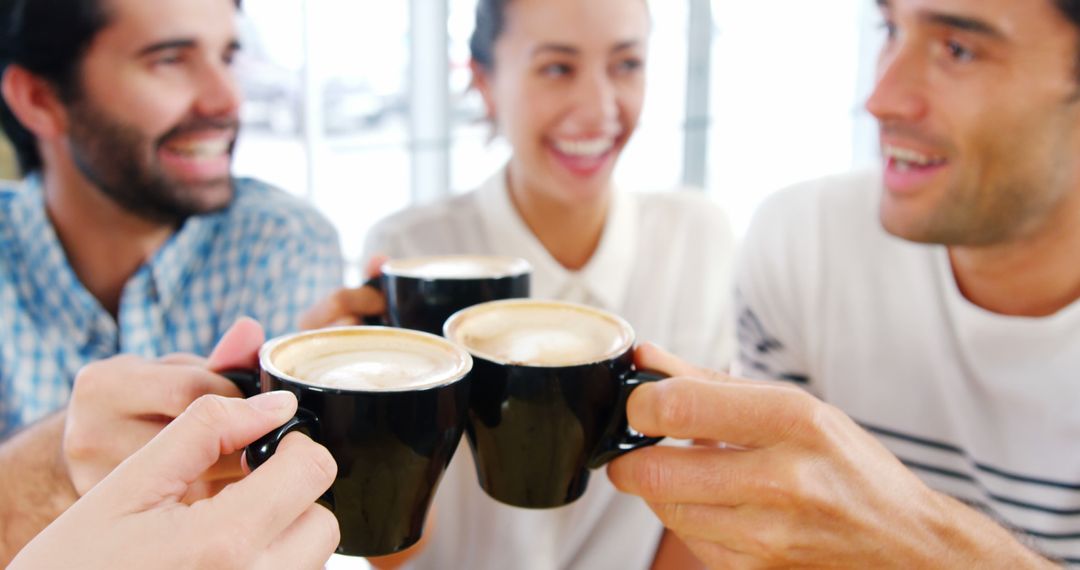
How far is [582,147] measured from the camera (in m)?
1.63

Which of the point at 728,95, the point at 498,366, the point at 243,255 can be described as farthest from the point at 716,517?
the point at 728,95

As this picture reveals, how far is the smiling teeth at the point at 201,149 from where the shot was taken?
1.64 m

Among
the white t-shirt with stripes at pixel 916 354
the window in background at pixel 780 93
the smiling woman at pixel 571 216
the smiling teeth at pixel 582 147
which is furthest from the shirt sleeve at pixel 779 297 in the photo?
the window in background at pixel 780 93

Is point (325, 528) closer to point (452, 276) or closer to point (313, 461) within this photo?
point (313, 461)

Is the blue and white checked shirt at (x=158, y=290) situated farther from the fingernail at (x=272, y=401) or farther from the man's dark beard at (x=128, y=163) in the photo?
the fingernail at (x=272, y=401)

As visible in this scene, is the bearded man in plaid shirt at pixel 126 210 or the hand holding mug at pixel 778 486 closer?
the hand holding mug at pixel 778 486

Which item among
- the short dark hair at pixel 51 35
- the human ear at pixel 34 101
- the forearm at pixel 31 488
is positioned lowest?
the forearm at pixel 31 488

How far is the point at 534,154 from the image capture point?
65.2 inches

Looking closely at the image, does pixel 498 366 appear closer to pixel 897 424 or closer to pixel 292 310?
pixel 897 424

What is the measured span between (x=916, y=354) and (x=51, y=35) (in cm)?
175

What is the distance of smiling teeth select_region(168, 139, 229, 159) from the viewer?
5.39 ft

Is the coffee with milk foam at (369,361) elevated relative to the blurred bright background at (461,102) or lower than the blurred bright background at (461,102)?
lower

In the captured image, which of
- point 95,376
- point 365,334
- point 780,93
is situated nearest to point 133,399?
point 95,376

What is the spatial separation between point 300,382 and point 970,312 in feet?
3.53
